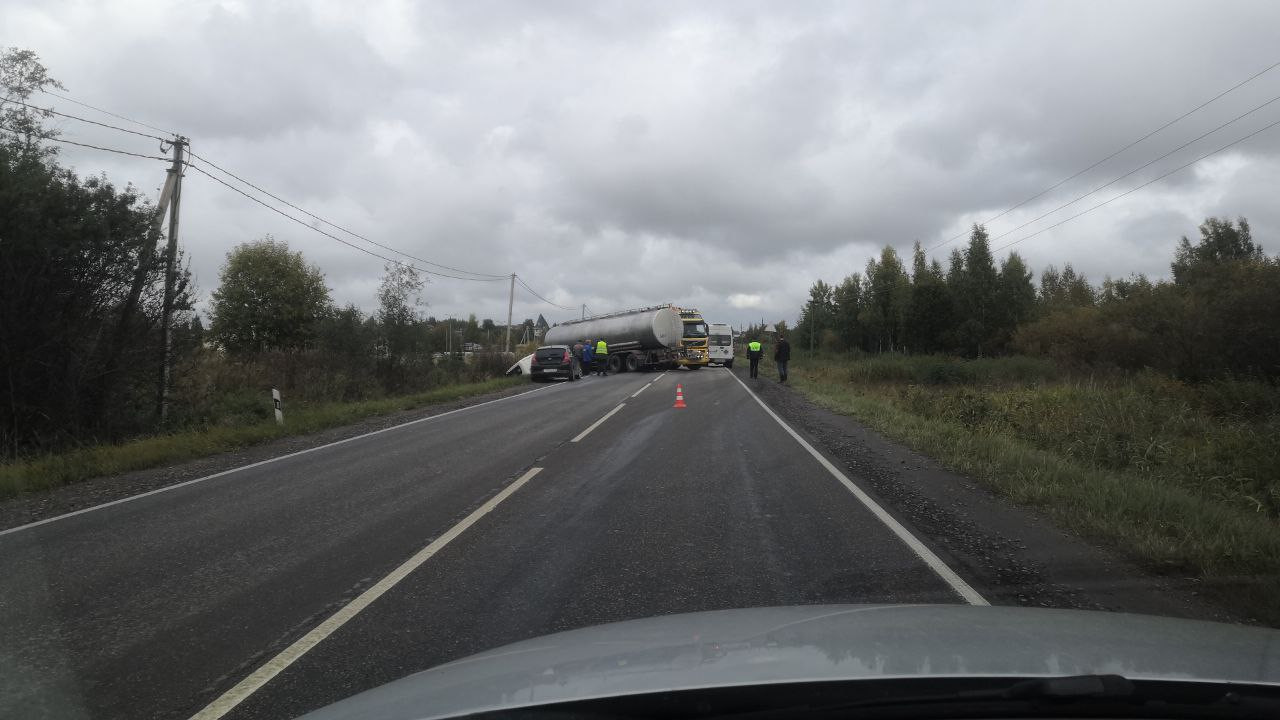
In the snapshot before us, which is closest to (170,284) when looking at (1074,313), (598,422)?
(598,422)

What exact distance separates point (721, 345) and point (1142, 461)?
139 ft

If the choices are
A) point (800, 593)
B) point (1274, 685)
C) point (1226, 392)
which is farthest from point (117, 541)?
point (1226, 392)

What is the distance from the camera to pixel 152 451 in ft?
37.9

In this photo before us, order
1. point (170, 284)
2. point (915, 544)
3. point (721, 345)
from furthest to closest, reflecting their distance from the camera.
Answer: point (721, 345), point (170, 284), point (915, 544)

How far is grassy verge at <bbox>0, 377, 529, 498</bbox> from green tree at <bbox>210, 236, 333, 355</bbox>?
866 inches

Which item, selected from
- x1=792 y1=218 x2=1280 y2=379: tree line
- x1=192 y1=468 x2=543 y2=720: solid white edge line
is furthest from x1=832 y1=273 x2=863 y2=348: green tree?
x1=192 y1=468 x2=543 y2=720: solid white edge line

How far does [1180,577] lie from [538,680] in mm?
4904

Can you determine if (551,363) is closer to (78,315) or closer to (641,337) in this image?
(641,337)

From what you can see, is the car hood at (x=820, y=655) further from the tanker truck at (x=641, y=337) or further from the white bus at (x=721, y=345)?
the white bus at (x=721, y=345)

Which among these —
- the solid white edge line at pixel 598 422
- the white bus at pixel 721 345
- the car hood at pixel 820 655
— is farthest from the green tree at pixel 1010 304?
the car hood at pixel 820 655

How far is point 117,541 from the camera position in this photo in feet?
20.6

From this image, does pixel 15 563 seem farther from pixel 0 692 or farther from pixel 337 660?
pixel 337 660

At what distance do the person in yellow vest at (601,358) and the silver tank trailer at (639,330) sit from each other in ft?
3.33

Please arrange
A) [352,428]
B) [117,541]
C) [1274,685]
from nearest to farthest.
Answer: [1274,685], [117,541], [352,428]
